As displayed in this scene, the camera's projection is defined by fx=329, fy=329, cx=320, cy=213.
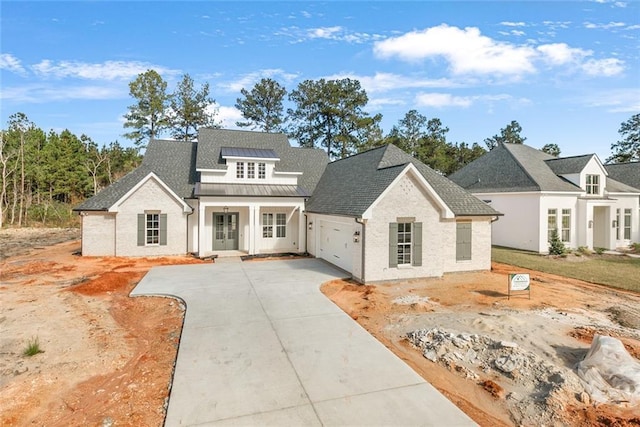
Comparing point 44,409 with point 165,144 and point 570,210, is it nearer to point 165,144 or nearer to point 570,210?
point 165,144

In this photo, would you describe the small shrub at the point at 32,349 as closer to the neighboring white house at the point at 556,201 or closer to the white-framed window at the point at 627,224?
the neighboring white house at the point at 556,201

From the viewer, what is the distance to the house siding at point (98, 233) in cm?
1769

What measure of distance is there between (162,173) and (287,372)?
1838 cm

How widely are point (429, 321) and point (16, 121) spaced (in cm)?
4822

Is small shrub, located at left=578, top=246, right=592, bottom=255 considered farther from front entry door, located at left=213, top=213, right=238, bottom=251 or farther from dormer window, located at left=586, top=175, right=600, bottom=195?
front entry door, located at left=213, top=213, right=238, bottom=251

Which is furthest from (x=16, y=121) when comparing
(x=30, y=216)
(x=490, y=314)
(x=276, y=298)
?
(x=490, y=314)

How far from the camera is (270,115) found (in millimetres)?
43219

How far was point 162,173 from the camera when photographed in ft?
68.4

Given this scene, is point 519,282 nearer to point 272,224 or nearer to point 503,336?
point 503,336

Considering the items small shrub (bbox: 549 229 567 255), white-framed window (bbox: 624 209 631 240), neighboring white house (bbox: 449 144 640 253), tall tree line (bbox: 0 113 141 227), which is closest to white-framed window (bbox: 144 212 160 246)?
neighboring white house (bbox: 449 144 640 253)

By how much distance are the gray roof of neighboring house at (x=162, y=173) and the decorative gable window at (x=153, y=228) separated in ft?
5.75

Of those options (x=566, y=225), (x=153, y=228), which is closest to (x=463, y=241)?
(x=566, y=225)

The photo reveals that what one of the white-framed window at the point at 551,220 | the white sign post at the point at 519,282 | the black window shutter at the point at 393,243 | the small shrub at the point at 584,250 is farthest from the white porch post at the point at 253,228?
the small shrub at the point at 584,250

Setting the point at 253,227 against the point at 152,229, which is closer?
the point at 152,229
